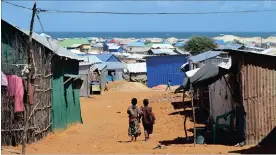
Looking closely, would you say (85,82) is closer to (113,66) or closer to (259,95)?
(113,66)

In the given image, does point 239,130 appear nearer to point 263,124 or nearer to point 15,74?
point 263,124

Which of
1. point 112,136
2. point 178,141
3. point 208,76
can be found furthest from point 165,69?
point 208,76

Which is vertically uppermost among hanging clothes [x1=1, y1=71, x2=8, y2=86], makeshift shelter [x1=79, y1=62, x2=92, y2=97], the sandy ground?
hanging clothes [x1=1, y1=71, x2=8, y2=86]

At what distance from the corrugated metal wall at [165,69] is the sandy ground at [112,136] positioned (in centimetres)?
1356

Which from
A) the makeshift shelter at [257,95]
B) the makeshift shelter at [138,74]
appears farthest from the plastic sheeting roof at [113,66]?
the makeshift shelter at [257,95]

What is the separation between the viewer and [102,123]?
65.3 ft

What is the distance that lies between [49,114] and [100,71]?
2461 centimetres

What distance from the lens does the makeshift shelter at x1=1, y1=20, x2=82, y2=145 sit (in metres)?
12.9

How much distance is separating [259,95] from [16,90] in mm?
6616

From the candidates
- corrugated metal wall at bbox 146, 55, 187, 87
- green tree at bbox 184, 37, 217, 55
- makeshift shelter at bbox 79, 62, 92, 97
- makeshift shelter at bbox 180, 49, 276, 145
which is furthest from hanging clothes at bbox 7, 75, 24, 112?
green tree at bbox 184, 37, 217, 55

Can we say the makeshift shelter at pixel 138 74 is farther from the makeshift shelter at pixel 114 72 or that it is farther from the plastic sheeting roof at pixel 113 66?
the plastic sheeting roof at pixel 113 66

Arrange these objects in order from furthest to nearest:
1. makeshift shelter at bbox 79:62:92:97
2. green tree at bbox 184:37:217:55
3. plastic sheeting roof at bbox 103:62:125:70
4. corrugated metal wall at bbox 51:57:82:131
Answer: green tree at bbox 184:37:217:55 → plastic sheeting roof at bbox 103:62:125:70 → makeshift shelter at bbox 79:62:92:97 → corrugated metal wall at bbox 51:57:82:131

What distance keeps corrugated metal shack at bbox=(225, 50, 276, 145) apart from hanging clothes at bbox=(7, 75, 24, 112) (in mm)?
6094

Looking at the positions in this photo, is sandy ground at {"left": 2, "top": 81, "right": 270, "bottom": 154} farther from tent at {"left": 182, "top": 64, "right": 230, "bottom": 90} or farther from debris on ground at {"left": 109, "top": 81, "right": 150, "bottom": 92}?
debris on ground at {"left": 109, "top": 81, "right": 150, "bottom": 92}
